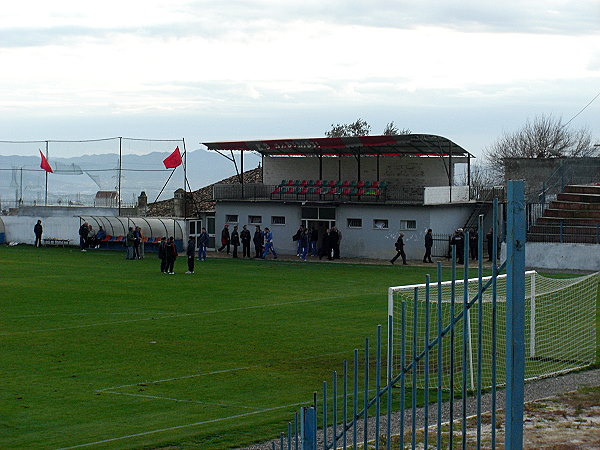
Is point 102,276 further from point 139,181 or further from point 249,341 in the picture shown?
point 139,181

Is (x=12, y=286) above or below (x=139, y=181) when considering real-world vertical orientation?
below

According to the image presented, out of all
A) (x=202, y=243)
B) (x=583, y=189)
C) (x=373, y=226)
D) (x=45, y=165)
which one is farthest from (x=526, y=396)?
(x=45, y=165)

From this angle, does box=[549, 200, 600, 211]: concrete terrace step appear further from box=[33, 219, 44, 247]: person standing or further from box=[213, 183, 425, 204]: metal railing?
box=[33, 219, 44, 247]: person standing

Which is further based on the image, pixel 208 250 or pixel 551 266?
pixel 208 250

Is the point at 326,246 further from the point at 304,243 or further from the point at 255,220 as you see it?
the point at 255,220

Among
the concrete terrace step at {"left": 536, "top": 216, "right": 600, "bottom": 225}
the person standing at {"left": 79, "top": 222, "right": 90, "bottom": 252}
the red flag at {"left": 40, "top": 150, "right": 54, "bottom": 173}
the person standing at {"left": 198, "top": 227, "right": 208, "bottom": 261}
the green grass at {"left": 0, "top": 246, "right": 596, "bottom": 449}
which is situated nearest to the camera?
the green grass at {"left": 0, "top": 246, "right": 596, "bottom": 449}

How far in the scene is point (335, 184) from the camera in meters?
53.8

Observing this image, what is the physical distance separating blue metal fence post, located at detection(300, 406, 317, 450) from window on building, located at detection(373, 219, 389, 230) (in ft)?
140

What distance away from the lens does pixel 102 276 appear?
38844mm

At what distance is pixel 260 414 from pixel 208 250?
41.2 m

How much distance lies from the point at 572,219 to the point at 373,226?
9.56m

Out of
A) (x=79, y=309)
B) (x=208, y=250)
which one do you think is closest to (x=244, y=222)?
(x=208, y=250)

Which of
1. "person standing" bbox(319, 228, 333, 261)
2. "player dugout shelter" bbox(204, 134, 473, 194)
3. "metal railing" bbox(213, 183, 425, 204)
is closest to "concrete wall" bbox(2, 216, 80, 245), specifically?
"metal railing" bbox(213, 183, 425, 204)

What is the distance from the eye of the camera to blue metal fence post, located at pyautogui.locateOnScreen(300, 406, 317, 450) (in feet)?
24.0
